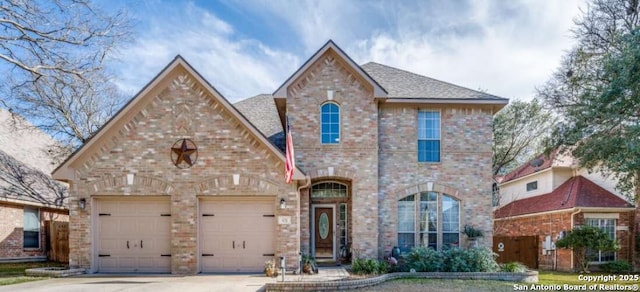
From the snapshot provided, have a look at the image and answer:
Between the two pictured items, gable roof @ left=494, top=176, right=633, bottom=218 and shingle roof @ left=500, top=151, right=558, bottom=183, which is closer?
gable roof @ left=494, top=176, right=633, bottom=218

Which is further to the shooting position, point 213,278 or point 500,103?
point 500,103

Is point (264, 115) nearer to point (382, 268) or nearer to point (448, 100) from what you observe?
point (448, 100)

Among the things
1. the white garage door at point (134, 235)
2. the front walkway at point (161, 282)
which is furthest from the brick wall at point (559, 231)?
the white garage door at point (134, 235)

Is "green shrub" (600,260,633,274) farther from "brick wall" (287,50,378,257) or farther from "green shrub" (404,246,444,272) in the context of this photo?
"brick wall" (287,50,378,257)

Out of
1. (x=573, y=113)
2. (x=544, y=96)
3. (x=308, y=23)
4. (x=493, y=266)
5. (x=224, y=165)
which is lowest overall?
(x=493, y=266)

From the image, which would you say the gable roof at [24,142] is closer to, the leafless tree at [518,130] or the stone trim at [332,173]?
the stone trim at [332,173]

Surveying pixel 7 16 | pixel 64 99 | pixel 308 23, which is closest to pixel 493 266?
pixel 308 23

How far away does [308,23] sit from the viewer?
14.1 metres

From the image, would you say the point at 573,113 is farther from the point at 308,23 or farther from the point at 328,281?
the point at 328,281

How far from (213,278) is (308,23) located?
8.76 meters

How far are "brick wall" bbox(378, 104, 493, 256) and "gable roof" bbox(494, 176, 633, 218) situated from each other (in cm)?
618

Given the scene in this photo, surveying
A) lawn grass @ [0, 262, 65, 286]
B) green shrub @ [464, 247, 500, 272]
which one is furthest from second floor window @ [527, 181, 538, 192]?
lawn grass @ [0, 262, 65, 286]

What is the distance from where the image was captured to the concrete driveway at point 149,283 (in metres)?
9.79

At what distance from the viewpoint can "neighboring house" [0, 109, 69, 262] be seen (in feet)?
49.4
